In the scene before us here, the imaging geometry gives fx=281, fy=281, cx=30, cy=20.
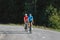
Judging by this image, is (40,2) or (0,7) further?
(0,7)

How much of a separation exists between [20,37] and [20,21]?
17.9 m

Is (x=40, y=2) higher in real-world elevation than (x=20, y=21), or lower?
higher

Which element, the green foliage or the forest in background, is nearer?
the green foliage

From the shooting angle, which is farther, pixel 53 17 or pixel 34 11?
pixel 34 11

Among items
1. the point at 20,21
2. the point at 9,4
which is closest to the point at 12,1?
the point at 9,4

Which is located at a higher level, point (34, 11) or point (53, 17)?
point (34, 11)

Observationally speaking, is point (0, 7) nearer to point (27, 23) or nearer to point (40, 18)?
point (40, 18)

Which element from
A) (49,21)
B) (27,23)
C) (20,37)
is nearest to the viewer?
(20,37)

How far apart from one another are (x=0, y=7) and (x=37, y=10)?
21.2ft

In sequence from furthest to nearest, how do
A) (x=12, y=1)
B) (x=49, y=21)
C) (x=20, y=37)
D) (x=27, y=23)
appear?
(x=12, y=1)
(x=49, y=21)
(x=27, y=23)
(x=20, y=37)

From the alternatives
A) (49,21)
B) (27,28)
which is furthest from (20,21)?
(27,28)

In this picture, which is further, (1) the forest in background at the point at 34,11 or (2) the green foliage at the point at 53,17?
(1) the forest in background at the point at 34,11

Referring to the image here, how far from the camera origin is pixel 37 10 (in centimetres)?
3922

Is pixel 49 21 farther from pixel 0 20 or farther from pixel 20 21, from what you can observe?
pixel 0 20
